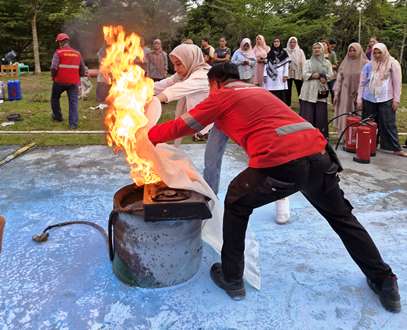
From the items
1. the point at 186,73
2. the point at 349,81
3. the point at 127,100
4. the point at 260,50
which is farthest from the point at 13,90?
the point at 127,100

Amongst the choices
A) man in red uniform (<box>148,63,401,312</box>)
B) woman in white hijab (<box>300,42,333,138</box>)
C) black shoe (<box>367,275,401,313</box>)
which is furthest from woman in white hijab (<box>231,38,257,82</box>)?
black shoe (<box>367,275,401,313</box>)

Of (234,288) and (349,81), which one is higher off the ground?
(349,81)

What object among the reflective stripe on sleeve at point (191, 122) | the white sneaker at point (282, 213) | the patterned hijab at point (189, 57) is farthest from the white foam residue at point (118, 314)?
the patterned hijab at point (189, 57)

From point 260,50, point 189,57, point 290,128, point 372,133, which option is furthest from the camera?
point 260,50

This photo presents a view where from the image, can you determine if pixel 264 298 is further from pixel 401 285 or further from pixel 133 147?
pixel 133 147

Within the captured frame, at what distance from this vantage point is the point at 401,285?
3.29m

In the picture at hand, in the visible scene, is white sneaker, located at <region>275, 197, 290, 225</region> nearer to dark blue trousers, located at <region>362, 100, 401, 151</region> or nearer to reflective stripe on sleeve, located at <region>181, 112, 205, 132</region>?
reflective stripe on sleeve, located at <region>181, 112, 205, 132</region>

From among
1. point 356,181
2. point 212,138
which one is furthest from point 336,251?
point 356,181

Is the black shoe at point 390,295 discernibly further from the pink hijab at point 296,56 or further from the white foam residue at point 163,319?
the pink hijab at point 296,56

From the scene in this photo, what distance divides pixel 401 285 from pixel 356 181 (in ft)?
8.70

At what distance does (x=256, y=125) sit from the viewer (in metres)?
2.83

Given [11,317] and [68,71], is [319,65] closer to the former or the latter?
[68,71]

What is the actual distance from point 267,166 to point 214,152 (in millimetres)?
1422

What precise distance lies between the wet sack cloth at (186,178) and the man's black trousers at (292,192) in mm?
296
